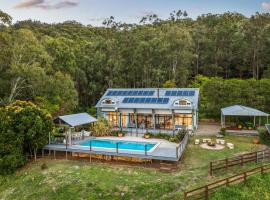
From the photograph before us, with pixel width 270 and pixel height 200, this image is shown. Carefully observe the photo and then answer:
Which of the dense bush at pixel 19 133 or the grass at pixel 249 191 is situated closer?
the grass at pixel 249 191

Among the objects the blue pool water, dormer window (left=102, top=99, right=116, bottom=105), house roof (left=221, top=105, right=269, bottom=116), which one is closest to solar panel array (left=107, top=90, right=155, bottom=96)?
dormer window (left=102, top=99, right=116, bottom=105)

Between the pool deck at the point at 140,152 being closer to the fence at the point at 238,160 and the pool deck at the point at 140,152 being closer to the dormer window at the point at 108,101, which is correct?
the fence at the point at 238,160

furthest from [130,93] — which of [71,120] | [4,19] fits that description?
[4,19]

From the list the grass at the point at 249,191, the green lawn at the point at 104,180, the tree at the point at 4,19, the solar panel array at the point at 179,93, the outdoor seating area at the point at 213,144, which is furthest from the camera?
the solar panel array at the point at 179,93

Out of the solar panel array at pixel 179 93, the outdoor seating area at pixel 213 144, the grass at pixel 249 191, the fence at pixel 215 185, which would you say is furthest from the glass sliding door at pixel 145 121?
the grass at pixel 249 191

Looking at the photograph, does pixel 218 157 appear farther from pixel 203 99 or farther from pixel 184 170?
pixel 203 99

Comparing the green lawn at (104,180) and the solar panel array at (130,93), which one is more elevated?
the solar panel array at (130,93)
